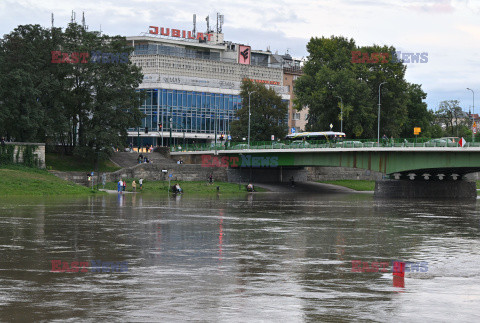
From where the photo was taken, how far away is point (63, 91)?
85.9 m

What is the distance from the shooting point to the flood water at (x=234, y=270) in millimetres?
15688

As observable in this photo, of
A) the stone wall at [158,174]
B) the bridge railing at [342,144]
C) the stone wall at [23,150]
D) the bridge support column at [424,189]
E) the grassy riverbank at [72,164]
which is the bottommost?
the bridge support column at [424,189]

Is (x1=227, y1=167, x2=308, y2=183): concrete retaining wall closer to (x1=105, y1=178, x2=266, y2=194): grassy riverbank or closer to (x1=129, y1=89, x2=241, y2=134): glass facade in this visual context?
(x1=105, y1=178, x2=266, y2=194): grassy riverbank

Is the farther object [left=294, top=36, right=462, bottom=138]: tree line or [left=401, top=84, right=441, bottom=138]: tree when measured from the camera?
[left=401, top=84, right=441, bottom=138]: tree

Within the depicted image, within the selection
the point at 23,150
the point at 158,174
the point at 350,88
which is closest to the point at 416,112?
the point at 350,88

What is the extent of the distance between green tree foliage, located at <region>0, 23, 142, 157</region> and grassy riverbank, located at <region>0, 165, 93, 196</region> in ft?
27.8

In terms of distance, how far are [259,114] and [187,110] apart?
25.6 m

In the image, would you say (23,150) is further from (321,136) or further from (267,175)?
(321,136)

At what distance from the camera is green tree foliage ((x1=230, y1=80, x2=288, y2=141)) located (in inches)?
4254

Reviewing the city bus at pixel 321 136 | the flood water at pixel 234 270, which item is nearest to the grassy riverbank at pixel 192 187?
the city bus at pixel 321 136

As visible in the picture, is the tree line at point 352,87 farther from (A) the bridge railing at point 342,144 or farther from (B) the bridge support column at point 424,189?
(B) the bridge support column at point 424,189

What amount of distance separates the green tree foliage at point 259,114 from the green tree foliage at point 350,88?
423 cm

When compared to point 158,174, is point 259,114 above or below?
above

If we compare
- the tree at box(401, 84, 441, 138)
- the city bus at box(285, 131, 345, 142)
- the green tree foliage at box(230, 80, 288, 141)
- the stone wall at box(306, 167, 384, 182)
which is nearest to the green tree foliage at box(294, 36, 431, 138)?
the green tree foliage at box(230, 80, 288, 141)
